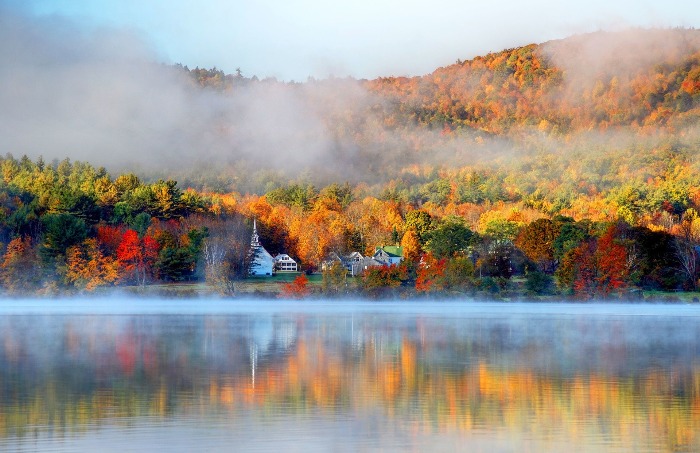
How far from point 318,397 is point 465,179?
127m

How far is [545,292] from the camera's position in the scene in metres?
76.1

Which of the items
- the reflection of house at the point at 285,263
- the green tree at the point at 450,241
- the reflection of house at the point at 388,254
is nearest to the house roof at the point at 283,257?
the reflection of house at the point at 285,263

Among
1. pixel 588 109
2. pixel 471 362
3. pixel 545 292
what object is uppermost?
pixel 588 109

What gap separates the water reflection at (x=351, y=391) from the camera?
51.5 feet

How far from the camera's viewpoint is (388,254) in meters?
110

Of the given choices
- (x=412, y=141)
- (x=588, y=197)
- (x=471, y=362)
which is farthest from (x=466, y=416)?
(x=412, y=141)

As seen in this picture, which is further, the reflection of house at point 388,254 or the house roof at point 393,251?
the house roof at point 393,251

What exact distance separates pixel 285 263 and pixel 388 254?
11886mm

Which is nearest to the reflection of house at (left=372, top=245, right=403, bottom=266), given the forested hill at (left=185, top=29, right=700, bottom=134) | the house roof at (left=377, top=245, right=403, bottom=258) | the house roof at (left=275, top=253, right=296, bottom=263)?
the house roof at (left=377, top=245, right=403, bottom=258)

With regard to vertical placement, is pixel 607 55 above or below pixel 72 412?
above

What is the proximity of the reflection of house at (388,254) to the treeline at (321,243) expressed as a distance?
83.3 inches

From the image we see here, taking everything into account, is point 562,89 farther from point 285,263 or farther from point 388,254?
point 285,263

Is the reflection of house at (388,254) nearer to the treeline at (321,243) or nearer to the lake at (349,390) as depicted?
the treeline at (321,243)

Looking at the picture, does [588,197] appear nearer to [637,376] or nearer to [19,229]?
[19,229]
